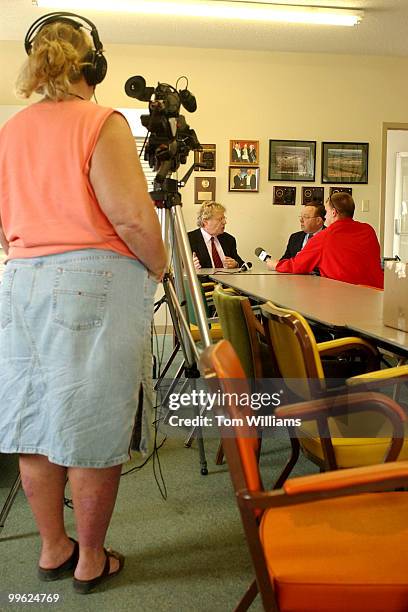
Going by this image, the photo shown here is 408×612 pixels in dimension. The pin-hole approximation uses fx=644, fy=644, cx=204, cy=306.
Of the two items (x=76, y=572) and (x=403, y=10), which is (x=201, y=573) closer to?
(x=76, y=572)

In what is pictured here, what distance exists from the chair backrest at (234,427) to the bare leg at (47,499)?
77cm

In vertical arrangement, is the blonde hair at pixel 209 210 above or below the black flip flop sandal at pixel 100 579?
above

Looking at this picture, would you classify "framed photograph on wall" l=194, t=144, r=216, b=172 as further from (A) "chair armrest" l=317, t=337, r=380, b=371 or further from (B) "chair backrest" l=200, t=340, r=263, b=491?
(B) "chair backrest" l=200, t=340, r=263, b=491

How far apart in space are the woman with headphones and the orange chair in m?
0.46

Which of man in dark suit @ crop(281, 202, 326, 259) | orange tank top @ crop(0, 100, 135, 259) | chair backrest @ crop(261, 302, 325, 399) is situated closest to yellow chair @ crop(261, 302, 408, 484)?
chair backrest @ crop(261, 302, 325, 399)

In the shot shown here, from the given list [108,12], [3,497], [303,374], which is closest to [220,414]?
[303,374]

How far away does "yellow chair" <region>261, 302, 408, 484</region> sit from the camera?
169 centimetres

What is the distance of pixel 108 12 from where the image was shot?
211 inches

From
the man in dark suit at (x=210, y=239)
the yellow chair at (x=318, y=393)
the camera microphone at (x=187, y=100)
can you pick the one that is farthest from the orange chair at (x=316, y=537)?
the man in dark suit at (x=210, y=239)

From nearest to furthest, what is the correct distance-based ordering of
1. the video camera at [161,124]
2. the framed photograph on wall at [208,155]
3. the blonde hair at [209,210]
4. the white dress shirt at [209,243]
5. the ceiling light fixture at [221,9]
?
the video camera at [161,124]
the ceiling light fixture at [221,9]
the blonde hair at [209,210]
the white dress shirt at [209,243]
the framed photograph on wall at [208,155]

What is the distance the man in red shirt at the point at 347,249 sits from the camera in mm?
4055

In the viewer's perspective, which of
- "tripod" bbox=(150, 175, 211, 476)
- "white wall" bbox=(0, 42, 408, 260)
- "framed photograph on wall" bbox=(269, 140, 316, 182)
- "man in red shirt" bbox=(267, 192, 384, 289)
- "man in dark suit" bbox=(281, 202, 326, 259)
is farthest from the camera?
"framed photograph on wall" bbox=(269, 140, 316, 182)

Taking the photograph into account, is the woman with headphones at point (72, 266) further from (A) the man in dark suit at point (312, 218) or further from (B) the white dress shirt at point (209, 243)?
(A) the man in dark suit at point (312, 218)

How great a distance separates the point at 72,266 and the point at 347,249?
2.81 meters
